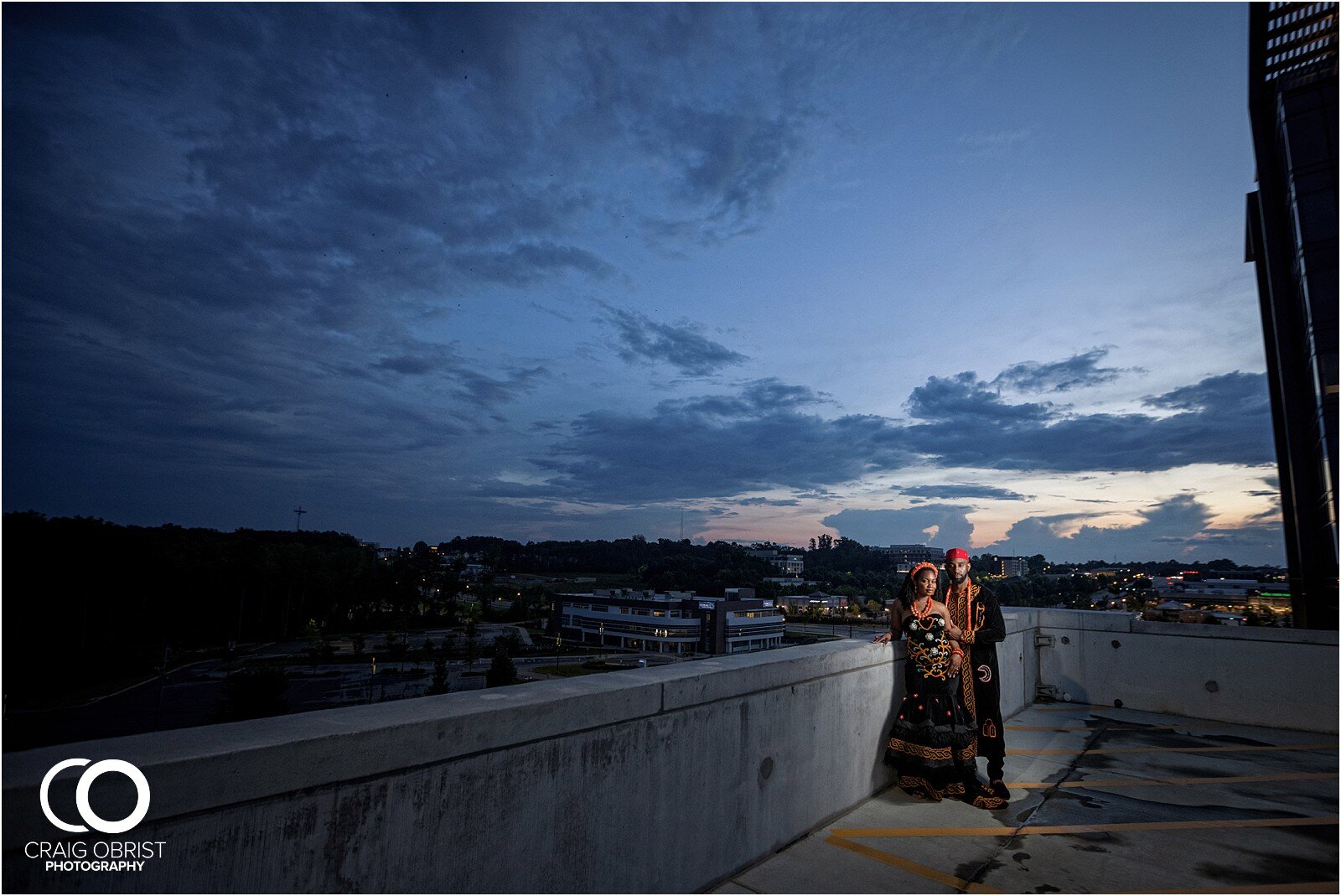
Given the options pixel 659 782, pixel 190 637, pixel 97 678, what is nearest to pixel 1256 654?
pixel 659 782

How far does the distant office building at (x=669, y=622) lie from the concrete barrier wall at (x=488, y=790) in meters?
79.0

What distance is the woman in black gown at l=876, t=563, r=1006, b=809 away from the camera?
543 cm

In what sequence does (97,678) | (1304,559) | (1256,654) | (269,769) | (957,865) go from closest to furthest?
(269,769) < (957,865) < (1256,654) < (1304,559) < (97,678)

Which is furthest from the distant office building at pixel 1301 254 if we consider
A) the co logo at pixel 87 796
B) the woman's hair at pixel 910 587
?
the co logo at pixel 87 796

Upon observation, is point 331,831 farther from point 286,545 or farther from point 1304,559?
point 286,545

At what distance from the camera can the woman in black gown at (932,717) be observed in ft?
17.8

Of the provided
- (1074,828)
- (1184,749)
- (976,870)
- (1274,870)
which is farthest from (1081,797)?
(1184,749)

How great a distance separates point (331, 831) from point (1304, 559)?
1620 centimetres

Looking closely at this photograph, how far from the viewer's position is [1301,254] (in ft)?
41.6

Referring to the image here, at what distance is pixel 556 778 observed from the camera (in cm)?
328

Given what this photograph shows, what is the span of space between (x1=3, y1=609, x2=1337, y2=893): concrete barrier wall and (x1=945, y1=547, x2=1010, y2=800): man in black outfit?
594 mm

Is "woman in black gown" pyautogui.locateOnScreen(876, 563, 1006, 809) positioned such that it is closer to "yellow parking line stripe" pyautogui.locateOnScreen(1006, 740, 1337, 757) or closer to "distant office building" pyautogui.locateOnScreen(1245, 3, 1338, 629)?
"yellow parking line stripe" pyautogui.locateOnScreen(1006, 740, 1337, 757)

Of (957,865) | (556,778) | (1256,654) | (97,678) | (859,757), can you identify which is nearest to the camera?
(556,778)

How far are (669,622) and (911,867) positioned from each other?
270 feet
